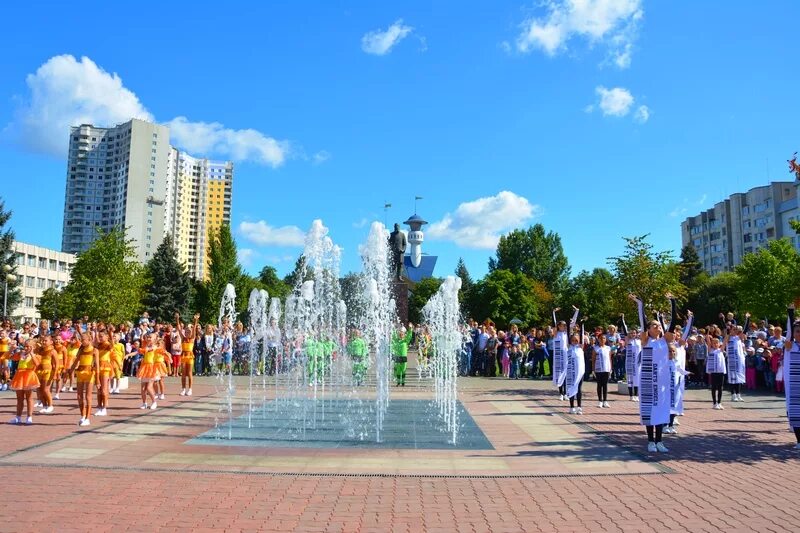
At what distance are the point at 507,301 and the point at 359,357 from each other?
42.8 m

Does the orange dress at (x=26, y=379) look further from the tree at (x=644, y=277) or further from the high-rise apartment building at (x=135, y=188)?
the high-rise apartment building at (x=135, y=188)

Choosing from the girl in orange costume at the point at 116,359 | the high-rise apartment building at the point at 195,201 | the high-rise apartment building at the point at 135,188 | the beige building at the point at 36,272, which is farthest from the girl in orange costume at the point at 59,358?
the high-rise apartment building at the point at 195,201

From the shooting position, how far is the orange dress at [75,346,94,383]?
38.8 ft

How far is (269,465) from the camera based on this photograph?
8633 mm

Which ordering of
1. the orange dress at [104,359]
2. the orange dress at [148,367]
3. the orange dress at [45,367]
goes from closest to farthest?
the orange dress at [45,367]
the orange dress at [104,359]
the orange dress at [148,367]

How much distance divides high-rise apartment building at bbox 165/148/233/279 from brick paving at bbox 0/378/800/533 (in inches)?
5127

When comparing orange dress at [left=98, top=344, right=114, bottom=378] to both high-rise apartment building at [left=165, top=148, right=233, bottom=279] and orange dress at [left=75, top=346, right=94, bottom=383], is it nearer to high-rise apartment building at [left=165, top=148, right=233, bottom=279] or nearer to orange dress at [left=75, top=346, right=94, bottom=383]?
orange dress at [left=75, top=346, right=94, bottom=383]

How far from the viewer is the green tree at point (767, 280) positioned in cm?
4825

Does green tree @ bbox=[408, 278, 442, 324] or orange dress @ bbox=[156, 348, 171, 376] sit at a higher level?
green tree @ bbox=[408, 278, 442, 324]

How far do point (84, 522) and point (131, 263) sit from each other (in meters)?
34.8

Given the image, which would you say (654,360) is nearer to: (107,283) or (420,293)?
(107,283)

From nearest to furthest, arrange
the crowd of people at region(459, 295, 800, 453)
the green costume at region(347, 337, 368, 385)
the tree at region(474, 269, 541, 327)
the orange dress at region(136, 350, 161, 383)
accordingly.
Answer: the crowd of people at region(459, 295, 800, 453)
the orange dress at region(136, 350, 161, 383)
the green costume at region(347, 337, 368, 385)
the tree at region(474, 269, 541, 327)

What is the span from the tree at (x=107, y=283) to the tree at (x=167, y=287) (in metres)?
18.4

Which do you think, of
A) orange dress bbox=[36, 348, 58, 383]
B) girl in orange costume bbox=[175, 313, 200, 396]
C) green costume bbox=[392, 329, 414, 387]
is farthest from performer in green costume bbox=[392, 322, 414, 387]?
orange dress bbox=[36, 348, 58, 383]
